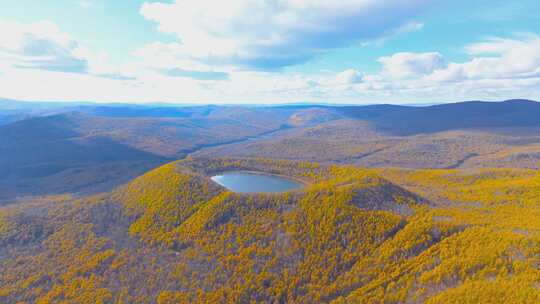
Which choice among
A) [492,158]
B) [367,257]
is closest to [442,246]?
[367,257]

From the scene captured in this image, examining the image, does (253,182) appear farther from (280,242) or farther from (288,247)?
(288,247)

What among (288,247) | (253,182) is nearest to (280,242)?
(288,247)

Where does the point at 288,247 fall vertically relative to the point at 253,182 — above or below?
below

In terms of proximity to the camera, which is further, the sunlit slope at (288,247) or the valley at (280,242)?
the valley at (280,242)

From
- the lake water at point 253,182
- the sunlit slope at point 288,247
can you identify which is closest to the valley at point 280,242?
the sunlit slope at point 288,247

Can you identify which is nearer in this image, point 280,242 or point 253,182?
point 280,242

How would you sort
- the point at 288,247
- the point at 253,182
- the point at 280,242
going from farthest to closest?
the point at 253,182 → the point at 280,242 → the point at 288,247

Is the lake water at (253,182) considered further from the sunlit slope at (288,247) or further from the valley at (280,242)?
the sunlit slope at (288,247)
